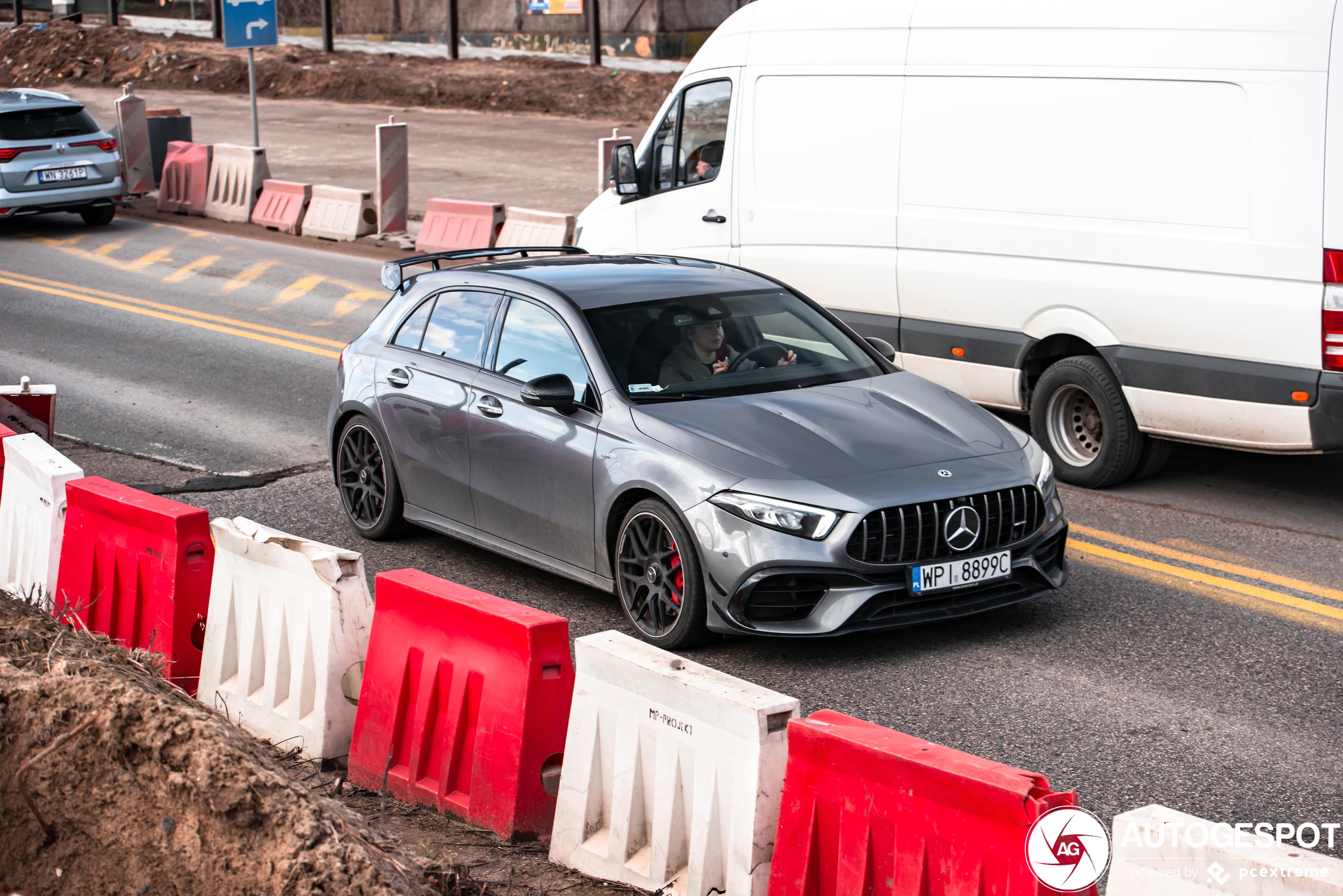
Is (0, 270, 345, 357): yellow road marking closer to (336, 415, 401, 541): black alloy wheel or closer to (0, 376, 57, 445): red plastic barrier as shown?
(0, 376, 57, 445): red plastic barrier

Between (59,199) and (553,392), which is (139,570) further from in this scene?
(59,199)

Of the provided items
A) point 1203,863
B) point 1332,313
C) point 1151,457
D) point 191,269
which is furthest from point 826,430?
point 191,269

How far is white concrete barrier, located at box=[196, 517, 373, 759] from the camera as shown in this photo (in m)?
5.40

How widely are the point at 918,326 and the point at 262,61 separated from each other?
3527 cm

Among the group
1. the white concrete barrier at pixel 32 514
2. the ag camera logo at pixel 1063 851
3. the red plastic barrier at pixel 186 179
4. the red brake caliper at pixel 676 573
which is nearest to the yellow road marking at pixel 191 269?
the red plastic barrier at pixel 186 179

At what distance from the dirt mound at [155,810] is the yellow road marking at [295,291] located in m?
11.6

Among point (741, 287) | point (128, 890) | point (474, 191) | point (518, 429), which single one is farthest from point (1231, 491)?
point (474, 191)

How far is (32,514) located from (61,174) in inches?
580

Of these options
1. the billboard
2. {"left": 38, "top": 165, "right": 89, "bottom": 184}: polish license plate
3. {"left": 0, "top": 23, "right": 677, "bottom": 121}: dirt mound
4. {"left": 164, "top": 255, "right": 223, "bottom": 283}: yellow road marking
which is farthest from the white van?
the billboard

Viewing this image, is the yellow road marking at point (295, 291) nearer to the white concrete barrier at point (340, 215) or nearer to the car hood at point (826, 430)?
the white concrete barrier at point (340, 215)

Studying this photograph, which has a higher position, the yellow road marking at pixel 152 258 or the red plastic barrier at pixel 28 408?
the red plastic barrier at pixel 28 408

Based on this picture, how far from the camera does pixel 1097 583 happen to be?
7.33m

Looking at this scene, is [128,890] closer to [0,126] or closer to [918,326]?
[918,326]

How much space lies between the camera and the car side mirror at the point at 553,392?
687 centimetres
